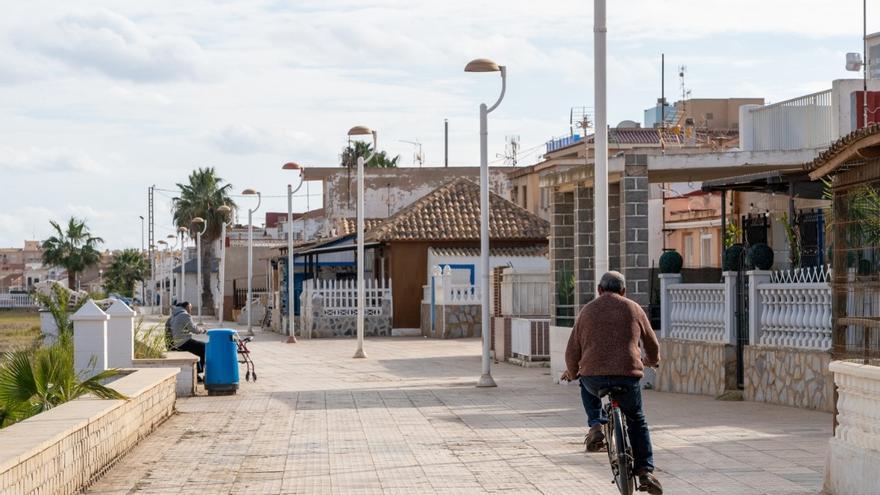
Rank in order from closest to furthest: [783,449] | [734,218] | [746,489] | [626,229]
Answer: [746,489] → [783,449] → [626,229] → [734,218]

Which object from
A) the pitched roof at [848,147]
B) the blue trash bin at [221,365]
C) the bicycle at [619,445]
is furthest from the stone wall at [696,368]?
the bicycle at [619,445]

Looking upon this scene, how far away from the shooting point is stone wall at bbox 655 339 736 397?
20047 mm

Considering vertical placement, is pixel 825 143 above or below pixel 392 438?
above

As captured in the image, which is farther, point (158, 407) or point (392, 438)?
point (158, 407)

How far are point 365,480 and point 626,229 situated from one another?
1100cm

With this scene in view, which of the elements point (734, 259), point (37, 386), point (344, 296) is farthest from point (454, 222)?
point (37, 386)

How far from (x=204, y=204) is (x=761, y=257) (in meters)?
89.8

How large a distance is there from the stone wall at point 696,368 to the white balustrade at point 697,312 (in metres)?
0.16

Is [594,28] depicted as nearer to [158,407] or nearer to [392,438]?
[392,438]

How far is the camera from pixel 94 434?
12305 millimetres

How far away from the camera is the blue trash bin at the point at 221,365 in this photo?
22.3 meters

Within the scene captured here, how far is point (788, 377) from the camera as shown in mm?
18203

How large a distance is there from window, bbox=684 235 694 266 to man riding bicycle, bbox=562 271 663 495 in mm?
31397

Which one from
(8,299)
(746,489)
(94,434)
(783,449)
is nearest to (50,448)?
(94,434)
